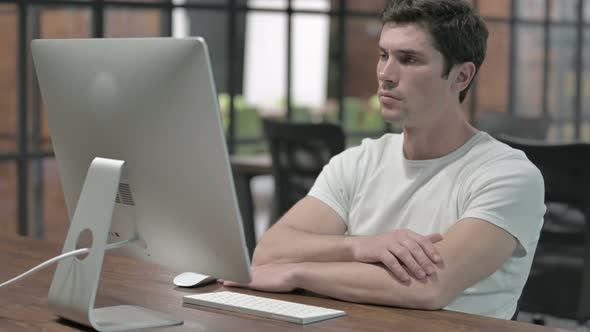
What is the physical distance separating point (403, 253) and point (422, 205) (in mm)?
296

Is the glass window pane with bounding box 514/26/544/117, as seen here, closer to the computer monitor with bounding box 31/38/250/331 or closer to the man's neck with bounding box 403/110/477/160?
the man's neck with bounding box 403/110/477/160

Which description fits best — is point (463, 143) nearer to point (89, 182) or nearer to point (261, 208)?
point (89, 182)

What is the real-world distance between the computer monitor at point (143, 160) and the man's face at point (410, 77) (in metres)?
0.63

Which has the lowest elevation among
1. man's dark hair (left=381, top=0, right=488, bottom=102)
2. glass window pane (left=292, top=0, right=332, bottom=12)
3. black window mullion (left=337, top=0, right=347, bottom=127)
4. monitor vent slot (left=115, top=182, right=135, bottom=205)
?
black window mullion (left=337, top=0, right=347, bottom=127)

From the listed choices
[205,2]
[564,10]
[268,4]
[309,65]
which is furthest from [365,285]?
[564,10]

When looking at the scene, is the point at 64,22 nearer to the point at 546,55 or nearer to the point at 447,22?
the point at 447,22

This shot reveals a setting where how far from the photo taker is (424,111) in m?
2.18

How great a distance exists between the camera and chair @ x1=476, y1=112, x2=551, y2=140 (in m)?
5.28

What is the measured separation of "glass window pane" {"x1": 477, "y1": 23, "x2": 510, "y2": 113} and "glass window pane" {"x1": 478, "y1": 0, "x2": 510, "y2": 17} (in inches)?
3.7

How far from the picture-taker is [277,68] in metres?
6.37

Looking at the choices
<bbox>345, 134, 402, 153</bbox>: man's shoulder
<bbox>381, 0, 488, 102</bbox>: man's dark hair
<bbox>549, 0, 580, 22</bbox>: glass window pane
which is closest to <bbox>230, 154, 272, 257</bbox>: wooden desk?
<bbox>345, 134, 402, 153</bbox>: man's shoulder

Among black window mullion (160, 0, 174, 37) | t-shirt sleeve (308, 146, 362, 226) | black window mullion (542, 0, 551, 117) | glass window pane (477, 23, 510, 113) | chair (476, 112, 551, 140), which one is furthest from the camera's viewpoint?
black window mullion (542, 0, 551, 117)

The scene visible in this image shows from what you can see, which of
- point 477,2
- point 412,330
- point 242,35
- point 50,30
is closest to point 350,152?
point 412,330

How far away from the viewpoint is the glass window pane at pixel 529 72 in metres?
8.60
